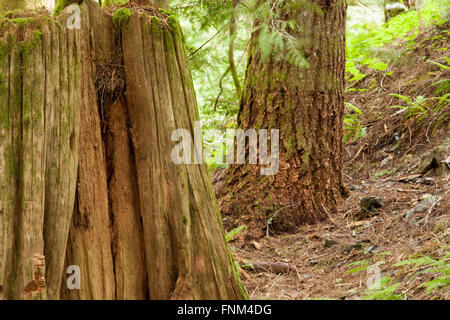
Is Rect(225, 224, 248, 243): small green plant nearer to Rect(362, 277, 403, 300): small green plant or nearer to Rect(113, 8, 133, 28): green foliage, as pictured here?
Rect(362, 277, 403, 300): small green plant

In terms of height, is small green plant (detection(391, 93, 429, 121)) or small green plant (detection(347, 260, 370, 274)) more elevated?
small green plant (detection(391, 93, 429, 121))

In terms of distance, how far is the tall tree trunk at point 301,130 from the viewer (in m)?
5.38

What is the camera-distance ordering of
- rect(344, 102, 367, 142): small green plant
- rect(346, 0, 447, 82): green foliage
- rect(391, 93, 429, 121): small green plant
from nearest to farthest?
rect(391, 93, 429, 121): small green plant → rect(344, 102, 367, 142): small green plant → rect(346, 0, 447, 82): green foliage

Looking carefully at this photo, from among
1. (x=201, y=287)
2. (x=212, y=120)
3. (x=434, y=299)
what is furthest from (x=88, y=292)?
(x=212, y=120)

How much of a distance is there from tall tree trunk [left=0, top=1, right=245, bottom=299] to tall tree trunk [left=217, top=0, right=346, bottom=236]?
90.7 inches

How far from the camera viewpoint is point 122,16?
310 cm

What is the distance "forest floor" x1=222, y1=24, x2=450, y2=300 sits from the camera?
3.73m

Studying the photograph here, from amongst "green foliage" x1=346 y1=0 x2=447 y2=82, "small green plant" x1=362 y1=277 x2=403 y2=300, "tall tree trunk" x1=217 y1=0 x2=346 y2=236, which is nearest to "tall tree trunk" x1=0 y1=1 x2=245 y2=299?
"small green plant" x1=362 y1=277 x2=403 y2=300

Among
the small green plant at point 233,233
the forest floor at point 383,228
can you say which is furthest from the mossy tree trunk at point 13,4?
the forest floor at point 383,228

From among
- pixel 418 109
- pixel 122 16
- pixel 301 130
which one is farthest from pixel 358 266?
pixel 418 109

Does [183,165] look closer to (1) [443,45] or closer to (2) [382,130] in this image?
(2) [382,130]

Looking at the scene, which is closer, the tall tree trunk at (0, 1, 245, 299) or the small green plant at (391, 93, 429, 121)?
the tall tree trunk at (0, 1, 245, 299)

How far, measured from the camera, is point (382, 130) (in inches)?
277
